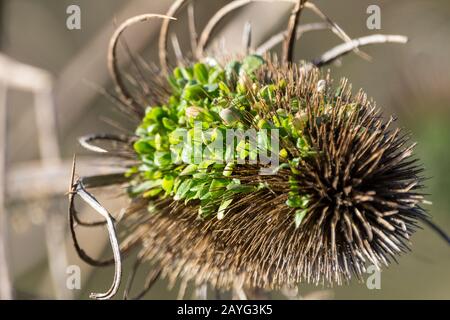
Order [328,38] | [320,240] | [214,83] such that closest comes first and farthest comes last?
1. [320,240]
2. [214,83]
3. [328,38]

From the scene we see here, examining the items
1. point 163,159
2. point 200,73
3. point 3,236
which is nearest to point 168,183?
point 163,159

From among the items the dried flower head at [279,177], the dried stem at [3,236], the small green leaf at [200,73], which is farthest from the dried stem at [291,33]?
the dried stem at [3,236]

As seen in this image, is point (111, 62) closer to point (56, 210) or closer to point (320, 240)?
point (320, 240)

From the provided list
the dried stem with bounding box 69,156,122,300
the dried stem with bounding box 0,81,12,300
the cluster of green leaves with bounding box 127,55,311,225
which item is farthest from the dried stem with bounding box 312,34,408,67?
the dried stem with bounding box 0,81,12,300

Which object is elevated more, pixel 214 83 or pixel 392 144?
pixel 214 83

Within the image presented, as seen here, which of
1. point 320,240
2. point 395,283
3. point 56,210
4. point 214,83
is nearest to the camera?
point 320,240

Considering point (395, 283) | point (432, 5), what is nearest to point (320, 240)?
point (395, 283)

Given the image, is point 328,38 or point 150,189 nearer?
point 150,189
